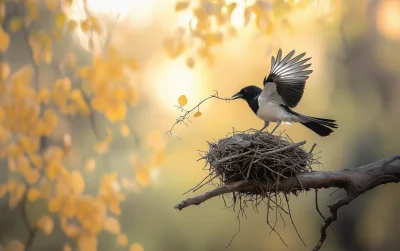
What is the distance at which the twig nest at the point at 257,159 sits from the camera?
129 centimetres

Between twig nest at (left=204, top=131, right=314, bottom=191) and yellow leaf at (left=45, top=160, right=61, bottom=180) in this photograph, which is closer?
twig nest at (left=204, top=131, right=314, bottom=191)

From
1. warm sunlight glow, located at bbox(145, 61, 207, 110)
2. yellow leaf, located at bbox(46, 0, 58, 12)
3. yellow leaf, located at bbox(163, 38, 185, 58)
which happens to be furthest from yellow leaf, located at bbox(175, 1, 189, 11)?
yellow leaf, located at bbox(46, 0, 58, 12)

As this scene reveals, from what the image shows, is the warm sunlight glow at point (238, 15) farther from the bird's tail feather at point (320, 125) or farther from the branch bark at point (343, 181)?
the branch bark at point (343, 181)

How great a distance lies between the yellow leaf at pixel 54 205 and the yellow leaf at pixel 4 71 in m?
0.67

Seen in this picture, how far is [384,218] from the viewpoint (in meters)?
2.22

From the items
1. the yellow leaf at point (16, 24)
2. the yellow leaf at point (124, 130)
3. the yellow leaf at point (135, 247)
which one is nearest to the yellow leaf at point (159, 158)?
the yellow leaf at point (124, 130)

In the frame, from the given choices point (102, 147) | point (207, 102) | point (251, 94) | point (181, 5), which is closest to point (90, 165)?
point (102, 147)

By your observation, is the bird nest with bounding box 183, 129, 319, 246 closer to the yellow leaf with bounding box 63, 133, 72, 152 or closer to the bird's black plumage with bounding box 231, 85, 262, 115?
the bird's black plumage with bounding box 231, 85, 262, 115

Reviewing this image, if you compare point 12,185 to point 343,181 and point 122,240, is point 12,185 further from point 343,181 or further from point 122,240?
point 343,181

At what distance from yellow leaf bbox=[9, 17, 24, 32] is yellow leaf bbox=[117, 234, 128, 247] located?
118cm

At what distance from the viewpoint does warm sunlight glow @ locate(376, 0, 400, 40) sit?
7.59ft

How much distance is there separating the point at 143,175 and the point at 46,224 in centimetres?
58

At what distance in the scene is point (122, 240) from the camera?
8.05 feet

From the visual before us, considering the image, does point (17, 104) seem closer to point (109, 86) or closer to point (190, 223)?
point (109, 86)
